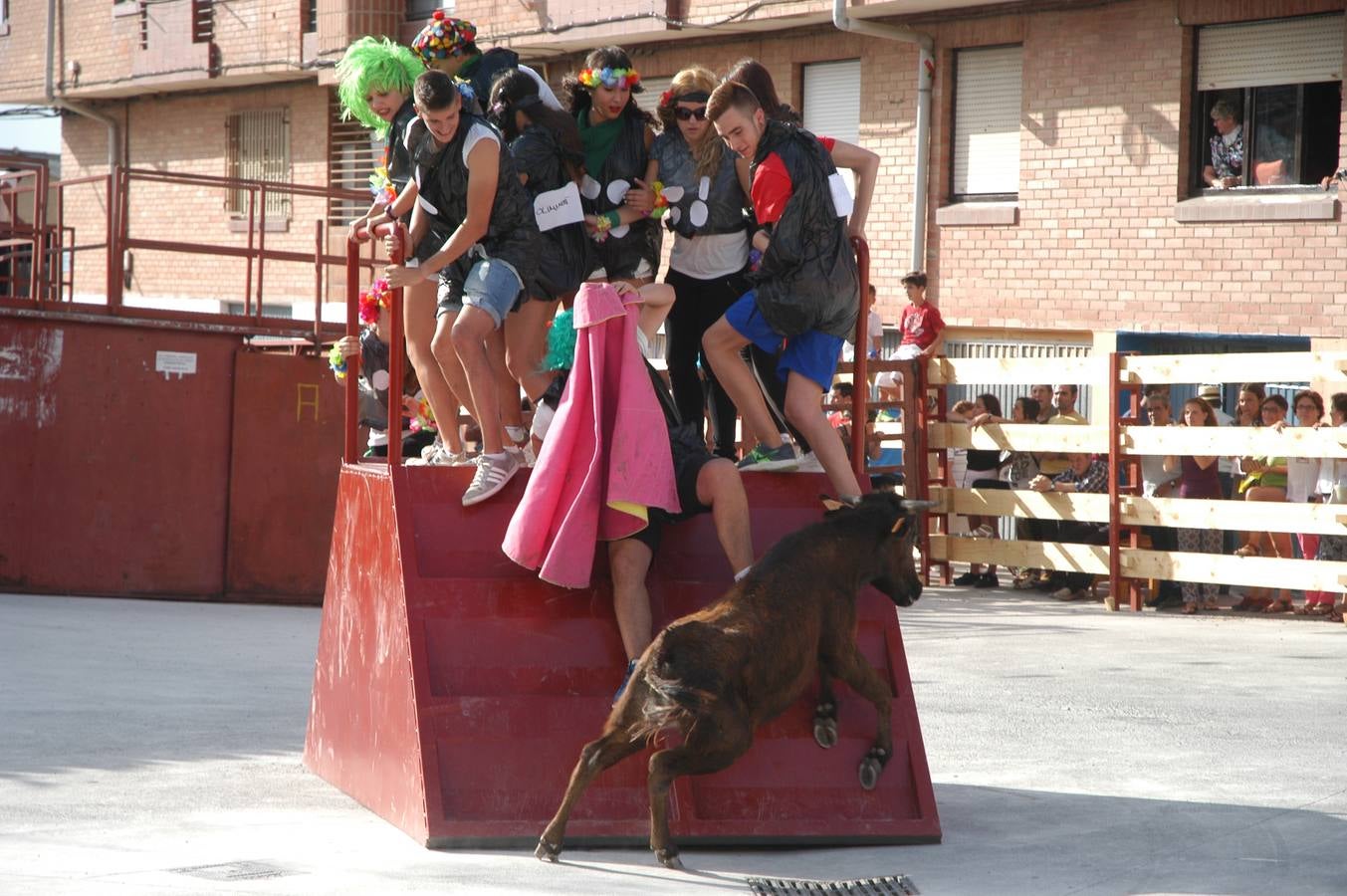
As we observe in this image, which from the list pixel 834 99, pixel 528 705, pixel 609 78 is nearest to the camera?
pixel 528 705

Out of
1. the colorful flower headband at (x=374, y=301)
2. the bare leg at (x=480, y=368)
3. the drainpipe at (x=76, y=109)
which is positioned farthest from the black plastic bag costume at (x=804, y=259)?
the drainpipe at (x=76, y=109)

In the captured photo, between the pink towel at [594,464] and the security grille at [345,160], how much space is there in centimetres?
1993

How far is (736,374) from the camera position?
764 centimetres

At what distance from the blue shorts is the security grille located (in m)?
19.5

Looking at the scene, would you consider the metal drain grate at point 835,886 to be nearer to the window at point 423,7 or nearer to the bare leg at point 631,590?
the bare leg at point 631,590

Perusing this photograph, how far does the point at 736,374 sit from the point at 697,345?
2.49 ft

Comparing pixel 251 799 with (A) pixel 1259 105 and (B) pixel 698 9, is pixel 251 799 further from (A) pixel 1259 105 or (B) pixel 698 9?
(B) pixel 698 9

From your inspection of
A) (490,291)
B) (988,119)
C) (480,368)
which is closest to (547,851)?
(480,368)

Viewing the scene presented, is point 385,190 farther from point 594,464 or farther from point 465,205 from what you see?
point 594,464

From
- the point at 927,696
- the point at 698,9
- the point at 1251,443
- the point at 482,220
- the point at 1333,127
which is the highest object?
the point at 698,9

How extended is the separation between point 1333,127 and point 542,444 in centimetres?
1312

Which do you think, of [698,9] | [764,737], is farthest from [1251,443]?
[698,9]

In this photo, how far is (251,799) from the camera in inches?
294

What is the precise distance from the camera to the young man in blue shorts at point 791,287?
291 inches
